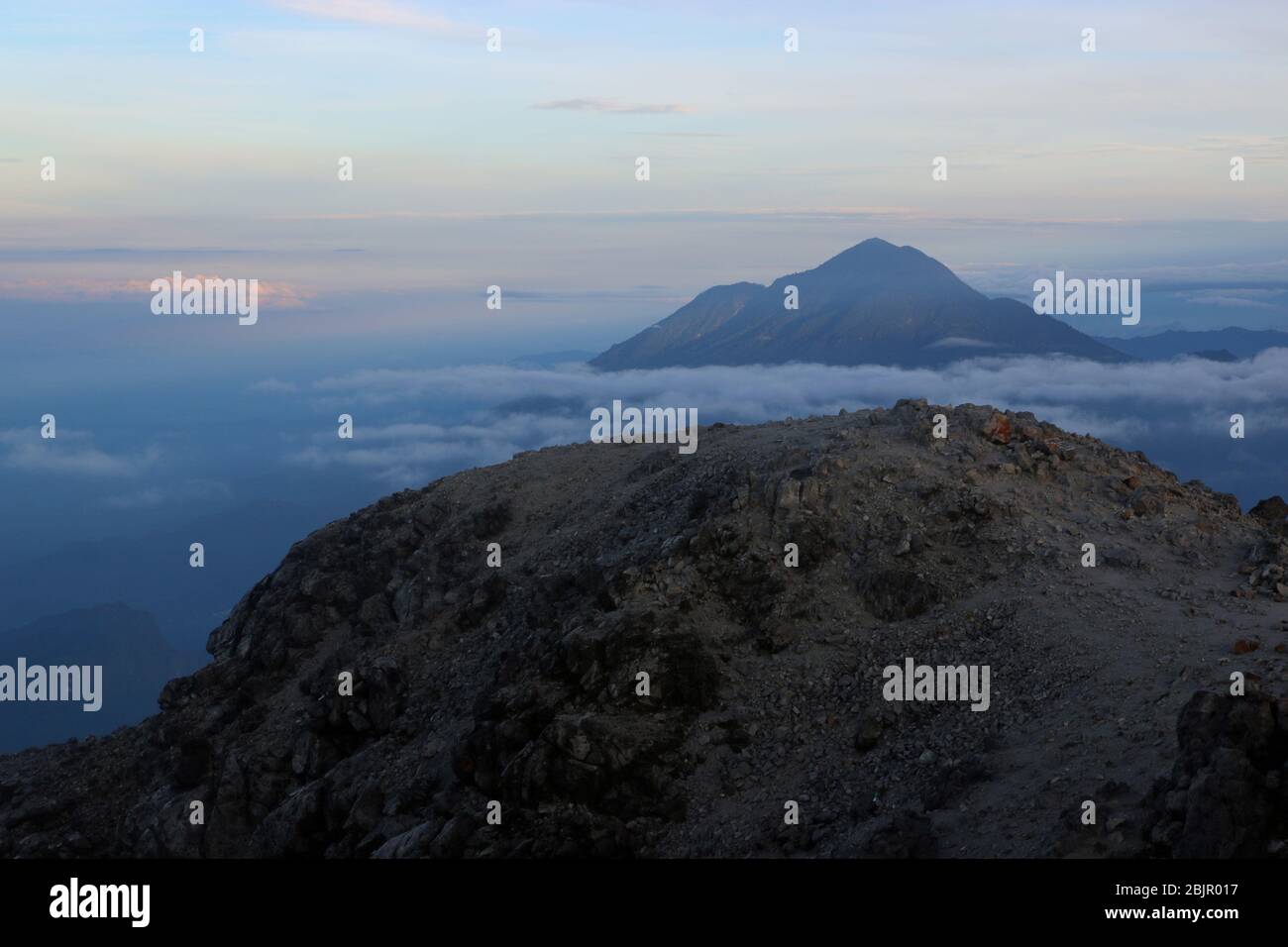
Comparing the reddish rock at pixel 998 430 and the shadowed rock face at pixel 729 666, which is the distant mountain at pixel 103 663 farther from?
the reddish rock at pixel 998 430

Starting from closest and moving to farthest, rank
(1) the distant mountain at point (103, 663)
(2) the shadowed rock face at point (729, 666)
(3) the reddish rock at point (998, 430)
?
(2) the shadowed rock face at point (729, 666) → (3) the reddish rock at point (998, 430) → (1) the distant mountain at point (103, 663)

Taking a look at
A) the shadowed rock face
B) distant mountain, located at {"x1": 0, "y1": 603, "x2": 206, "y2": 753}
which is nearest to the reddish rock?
the shadowed rock face

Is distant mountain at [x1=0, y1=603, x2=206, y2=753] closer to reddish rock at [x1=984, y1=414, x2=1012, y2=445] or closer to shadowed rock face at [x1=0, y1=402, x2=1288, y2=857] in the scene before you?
shadowed rock face at [x1=0, y1=402, x2=1288, y2=857]

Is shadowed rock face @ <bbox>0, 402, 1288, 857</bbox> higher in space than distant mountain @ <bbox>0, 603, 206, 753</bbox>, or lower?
higher

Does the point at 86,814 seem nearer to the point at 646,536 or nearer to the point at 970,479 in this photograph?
the point at 646,536

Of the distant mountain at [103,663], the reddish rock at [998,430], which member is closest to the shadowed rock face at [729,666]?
the reddish rock at [998,430]

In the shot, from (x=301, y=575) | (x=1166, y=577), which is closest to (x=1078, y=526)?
(x=1166, y=577)
